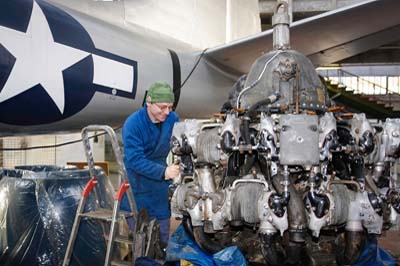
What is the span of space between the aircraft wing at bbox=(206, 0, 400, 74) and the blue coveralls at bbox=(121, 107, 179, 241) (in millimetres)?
1640

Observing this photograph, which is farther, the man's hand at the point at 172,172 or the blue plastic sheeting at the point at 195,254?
the man's hand at the point at 172,172

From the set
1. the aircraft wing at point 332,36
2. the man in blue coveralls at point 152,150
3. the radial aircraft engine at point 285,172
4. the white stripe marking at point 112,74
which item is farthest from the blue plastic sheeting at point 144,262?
the aircraft wing at point 332,36

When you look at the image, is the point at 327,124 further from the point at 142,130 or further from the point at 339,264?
the point at 142,130

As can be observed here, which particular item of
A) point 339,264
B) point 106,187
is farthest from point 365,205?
point 106,187

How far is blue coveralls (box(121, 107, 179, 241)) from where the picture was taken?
8.14ft

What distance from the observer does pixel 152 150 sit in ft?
8.77

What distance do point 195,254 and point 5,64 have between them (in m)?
1.59

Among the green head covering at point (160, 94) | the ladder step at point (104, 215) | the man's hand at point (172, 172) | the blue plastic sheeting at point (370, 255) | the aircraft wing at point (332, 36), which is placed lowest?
the blue plastic sheeting at point (370, 255)

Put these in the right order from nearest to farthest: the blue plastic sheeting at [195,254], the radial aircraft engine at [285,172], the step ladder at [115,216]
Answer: the radial aircraft engine at [285,172] < the blue plastic sheeting at [195,254] < the step ladder at [115,216]

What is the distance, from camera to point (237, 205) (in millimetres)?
1794

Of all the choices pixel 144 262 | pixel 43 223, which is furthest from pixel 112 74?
pixel 144 262

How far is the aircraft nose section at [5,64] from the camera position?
8.37 ft

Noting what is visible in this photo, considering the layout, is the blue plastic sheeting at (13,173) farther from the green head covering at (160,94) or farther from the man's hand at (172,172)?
the man's hand at (172,172)

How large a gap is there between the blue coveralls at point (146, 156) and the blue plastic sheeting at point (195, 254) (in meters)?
0.42
